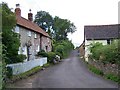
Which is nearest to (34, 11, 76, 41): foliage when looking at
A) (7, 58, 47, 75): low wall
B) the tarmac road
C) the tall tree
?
the tall tree

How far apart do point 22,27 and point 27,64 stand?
29.4 ft

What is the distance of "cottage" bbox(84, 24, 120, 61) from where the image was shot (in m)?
42.8

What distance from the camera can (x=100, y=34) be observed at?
4431 cm

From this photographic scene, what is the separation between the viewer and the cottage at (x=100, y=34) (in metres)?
42.8

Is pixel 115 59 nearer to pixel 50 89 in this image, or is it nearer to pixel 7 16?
pixel 50 89

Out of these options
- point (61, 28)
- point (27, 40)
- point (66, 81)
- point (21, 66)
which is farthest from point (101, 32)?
point (61, 28)

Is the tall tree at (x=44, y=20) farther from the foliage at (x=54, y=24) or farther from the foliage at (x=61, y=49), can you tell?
the foliage at (x=61, y=49)

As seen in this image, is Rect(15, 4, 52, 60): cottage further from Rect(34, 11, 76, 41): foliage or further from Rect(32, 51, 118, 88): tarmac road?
Rect(34, 11, 76, 41): foliage

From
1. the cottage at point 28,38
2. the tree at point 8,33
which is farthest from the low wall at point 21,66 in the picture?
the cottage at point 28,38

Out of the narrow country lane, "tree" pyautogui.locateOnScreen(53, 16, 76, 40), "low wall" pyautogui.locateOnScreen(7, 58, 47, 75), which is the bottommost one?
the narrow country lane

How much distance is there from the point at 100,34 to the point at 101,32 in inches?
31.1

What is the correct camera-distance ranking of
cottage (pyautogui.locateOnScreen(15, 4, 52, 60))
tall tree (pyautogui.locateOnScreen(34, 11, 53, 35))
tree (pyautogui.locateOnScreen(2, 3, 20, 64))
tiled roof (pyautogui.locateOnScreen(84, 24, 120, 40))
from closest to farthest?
tree (pyautogui.locateOnScreen(2, 3, 20, 64))
cottage (pyautogui.locateOnScreen(15, 4, 52, 60))
tiled roof (pyautogui.locateOnScreen(84, 24, 120, 40))
tall tree (pyautogui.locateOnScreen(34, 11, 53, 35))

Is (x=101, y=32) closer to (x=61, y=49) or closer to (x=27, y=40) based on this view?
(x=27, y=40)

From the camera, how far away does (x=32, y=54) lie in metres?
37.9
